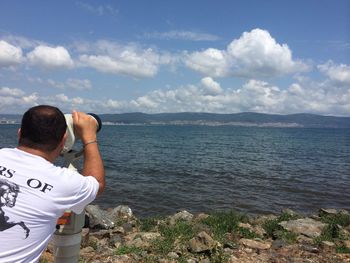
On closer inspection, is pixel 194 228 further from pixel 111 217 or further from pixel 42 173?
pixel 42 173

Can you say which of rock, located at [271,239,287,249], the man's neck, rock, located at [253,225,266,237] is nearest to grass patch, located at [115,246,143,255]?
rock, located at [271,239,287,249]

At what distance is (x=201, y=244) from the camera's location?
827cm

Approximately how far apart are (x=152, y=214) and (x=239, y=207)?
167 inches

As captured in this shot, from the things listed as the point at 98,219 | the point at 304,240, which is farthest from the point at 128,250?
the point at 304,240

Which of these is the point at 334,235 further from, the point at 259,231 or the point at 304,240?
the point at 259,231

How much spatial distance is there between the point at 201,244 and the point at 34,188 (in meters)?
6.28

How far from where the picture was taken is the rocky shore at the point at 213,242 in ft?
25.9

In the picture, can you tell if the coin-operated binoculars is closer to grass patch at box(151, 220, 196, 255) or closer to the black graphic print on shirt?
the black graphic print on shirt

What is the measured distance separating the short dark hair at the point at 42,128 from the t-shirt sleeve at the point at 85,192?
0.32 meters

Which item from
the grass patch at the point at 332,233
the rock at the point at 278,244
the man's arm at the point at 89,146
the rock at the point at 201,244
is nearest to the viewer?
the man's arm at the point at 89,146

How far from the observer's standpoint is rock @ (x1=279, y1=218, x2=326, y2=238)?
10.9m

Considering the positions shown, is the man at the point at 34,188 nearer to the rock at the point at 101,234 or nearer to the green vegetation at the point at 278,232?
the green vegetation at the point at 278,232

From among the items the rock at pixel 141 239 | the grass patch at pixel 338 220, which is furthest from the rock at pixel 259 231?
the rock at pixel 141 239

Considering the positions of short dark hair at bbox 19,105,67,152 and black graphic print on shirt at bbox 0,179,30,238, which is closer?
black graphic print on shirt at bbox 0,179,30,238
